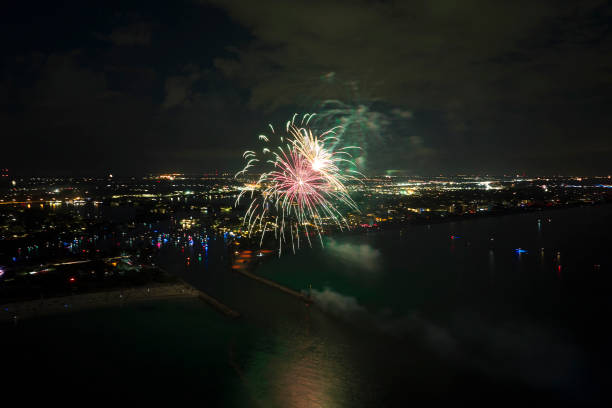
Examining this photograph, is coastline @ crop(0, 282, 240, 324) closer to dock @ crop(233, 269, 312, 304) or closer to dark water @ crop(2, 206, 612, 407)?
dark water @ crop(2, 206, 612, 407)

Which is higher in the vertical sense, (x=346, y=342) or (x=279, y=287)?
(x=279, y=287)

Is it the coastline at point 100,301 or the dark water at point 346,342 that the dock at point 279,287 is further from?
the coastline at point 100,301

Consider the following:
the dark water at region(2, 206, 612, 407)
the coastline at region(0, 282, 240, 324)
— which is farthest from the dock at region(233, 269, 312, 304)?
the coastline at region(0, 282, 240, 324)

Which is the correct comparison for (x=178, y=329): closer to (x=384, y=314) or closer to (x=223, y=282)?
(x=223, y=282)

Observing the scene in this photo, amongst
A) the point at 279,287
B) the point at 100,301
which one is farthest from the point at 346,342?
the point at 100,301

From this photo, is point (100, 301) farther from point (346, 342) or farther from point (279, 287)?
point (346, 342)

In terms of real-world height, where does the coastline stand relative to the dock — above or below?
above

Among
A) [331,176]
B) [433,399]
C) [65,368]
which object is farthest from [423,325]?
[65,368]

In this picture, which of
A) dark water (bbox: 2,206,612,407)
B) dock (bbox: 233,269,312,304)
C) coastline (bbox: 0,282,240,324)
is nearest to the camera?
dark water (bbox: 2,206,612,407)
